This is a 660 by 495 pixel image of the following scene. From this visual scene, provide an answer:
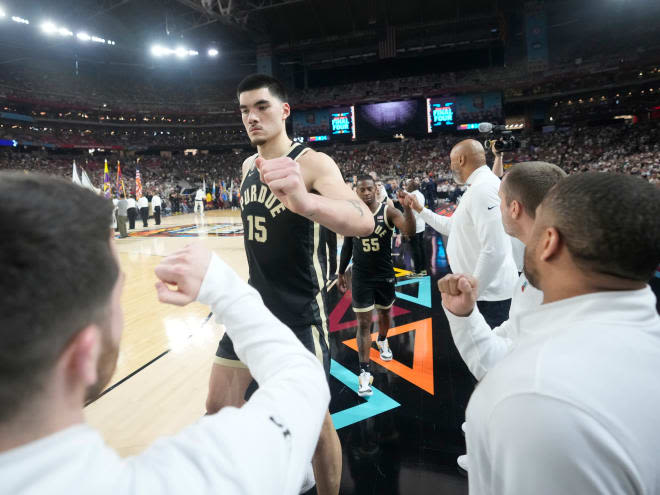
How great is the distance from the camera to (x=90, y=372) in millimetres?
573

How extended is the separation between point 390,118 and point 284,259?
30.6 metres

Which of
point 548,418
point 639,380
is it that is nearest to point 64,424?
point 548,418

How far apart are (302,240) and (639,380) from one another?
1706 mm

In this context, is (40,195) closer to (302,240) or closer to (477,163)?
(302,240)

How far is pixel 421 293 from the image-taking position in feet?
21.2

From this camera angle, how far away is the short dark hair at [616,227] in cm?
90

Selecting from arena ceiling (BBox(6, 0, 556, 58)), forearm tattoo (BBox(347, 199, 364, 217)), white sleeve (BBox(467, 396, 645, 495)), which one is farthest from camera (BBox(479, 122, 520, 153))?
arena ceiling (BBox(6, 0, 556, 58))

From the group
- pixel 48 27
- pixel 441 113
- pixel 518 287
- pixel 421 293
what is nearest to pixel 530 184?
pixel 518 287

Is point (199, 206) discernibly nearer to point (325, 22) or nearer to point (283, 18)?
point (283, 18)

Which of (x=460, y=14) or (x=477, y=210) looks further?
(x=460, y=14)

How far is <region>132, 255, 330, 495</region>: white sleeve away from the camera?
55cm

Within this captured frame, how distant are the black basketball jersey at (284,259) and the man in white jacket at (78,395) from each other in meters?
1.53

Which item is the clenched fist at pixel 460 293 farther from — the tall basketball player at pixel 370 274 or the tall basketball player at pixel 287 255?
the tall basketball player at pixel 370 274

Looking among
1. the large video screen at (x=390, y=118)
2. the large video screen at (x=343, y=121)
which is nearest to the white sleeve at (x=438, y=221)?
the large video screen at (x=390, y=118)
